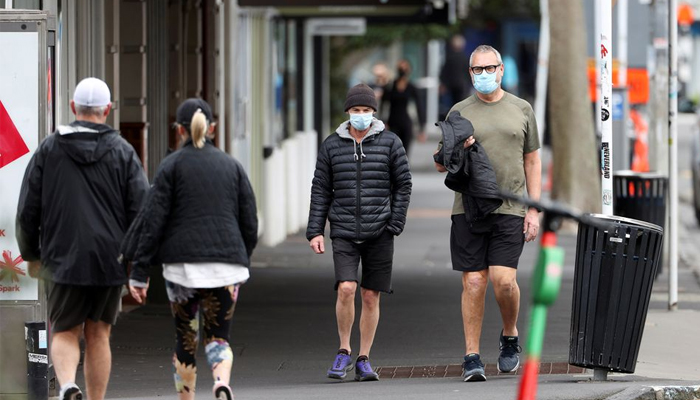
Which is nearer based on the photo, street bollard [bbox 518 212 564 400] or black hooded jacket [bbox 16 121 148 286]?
street bollard [bbox 518 212 564 400]

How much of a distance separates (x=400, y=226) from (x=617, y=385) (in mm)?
1559

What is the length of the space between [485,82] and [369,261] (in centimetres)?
125

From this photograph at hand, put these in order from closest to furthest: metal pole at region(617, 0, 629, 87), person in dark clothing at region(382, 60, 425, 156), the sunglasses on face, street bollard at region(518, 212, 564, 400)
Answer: street bollard at region(518, 212, 564, 400), the sunglasses on face, metal pole at region(617, 0, 629, 87), person in dark clothing at region(382, 60, 425, 156)

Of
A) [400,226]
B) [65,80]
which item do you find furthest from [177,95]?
[400,226]

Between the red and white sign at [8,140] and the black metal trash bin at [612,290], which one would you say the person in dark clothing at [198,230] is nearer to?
the red and white sign at [8,140]

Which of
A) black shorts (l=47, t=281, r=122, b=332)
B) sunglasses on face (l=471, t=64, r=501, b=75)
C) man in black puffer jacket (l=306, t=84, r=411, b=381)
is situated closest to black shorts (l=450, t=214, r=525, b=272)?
man in black puffer jacket (l=306, t=84, r=411, b=381)

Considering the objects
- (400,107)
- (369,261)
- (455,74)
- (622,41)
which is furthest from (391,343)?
(455,74)

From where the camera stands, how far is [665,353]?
1063 centimetres

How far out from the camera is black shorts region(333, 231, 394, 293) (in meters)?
9.20

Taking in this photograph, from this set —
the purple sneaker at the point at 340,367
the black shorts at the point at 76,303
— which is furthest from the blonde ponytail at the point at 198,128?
the purple sneaker at the point at 340,367

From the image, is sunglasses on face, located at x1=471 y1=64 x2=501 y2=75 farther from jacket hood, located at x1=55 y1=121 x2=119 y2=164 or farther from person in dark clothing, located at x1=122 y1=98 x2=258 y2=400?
jacket hood, located at x1=55 y1=121 x2=119 y2=164

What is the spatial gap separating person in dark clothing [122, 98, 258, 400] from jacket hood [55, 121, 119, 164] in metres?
0.33

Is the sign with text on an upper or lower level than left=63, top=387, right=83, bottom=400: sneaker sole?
upper

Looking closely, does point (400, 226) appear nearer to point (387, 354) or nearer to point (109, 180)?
point (387, 354)
